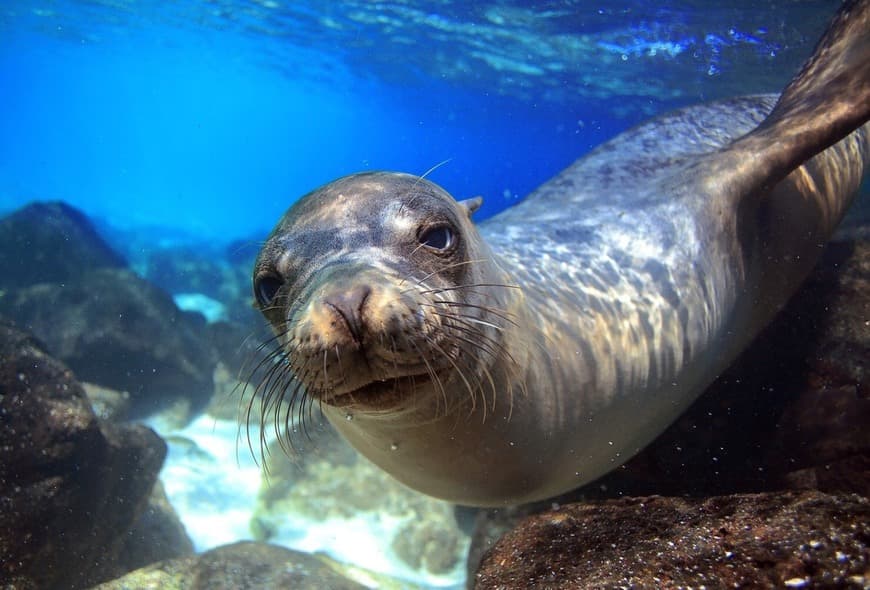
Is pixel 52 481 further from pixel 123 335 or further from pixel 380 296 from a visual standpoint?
pixel 123 335

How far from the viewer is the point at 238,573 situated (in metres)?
4.05

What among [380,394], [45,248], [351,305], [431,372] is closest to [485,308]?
[431,372]

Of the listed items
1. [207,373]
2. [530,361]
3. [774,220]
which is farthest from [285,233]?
[207,373]

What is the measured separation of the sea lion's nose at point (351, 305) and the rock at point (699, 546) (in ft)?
2.63

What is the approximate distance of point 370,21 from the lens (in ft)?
66.6

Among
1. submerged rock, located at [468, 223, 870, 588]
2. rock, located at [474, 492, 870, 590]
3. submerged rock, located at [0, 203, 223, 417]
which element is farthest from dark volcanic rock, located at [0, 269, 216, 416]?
rock, located at [474, 492, 870, 590]

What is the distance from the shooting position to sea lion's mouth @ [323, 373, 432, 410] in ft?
5.59

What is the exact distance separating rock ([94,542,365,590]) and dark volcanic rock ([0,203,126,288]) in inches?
324

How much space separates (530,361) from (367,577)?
311cm

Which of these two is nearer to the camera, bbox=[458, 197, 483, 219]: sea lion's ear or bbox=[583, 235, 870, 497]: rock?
bbox=[458, 197, 483, 219]: sea lion's ear

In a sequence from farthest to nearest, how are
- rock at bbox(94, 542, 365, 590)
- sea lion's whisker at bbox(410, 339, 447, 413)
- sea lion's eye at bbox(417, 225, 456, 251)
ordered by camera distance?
rock at bbox(94, 542, 365, 590), sea lion's eye at bbox(417, 225, 456, 251), sea lion's whisker at bbox(410, 339, 447, 413)

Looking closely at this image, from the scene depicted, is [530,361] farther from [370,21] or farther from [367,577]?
[370,21]

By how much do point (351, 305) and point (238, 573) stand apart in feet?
11.1

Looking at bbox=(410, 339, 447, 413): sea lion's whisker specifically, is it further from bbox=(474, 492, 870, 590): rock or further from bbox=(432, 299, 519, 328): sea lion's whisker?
bbox=(474, 492, 870, 590): rock
